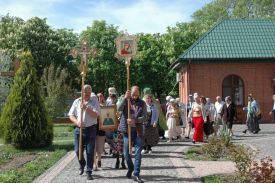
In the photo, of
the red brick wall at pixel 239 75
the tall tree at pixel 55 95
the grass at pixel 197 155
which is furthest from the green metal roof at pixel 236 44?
the grass at pixel 197 155

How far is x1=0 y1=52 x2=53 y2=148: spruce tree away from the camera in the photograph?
16.3 meters

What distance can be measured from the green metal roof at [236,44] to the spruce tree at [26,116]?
55.2 ft

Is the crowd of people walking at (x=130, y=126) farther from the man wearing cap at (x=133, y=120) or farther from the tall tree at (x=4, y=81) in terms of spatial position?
the tall tree at (x=4, y=81)

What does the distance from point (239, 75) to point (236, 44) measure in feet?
7.30

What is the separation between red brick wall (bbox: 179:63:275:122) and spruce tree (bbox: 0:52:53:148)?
1741cm

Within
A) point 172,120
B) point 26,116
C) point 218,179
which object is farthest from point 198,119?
point 218,179

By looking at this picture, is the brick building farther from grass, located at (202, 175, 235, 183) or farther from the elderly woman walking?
grass, located at (202, 175, 235, 183)

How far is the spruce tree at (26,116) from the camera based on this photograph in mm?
16281

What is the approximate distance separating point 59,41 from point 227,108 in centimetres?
3280

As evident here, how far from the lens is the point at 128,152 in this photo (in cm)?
1076

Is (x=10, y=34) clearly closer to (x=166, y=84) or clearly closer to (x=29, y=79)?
(x=166, y=84)

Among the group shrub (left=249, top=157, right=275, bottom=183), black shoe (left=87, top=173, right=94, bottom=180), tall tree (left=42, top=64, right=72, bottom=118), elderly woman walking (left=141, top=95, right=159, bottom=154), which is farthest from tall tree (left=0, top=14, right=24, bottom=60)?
shrub (left=249, top=157, right=275, bottom=183)

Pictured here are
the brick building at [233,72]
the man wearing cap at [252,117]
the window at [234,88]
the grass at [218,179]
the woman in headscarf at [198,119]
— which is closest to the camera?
the grass at [218,179]

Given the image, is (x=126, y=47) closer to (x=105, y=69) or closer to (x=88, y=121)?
(x=88, y=121)
